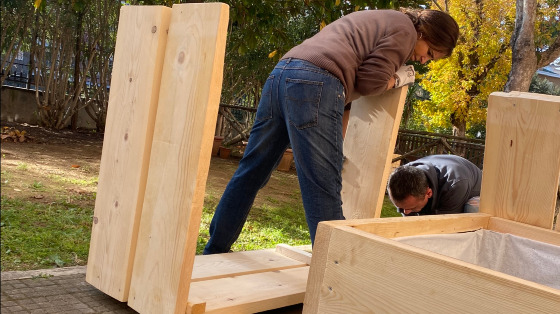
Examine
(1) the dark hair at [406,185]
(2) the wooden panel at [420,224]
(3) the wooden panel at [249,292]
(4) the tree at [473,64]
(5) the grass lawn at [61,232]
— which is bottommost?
(5) the grass lawn at [61,232]

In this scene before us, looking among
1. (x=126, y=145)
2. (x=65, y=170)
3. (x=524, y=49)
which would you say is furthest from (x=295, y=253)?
(x=65, y=170)

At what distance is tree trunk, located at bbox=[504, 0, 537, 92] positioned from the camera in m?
5.57

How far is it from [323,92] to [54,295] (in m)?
1.35

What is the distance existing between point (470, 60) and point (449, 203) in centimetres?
947

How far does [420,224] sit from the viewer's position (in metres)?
2.13

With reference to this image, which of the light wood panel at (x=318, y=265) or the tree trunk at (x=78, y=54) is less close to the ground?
the tree trunk at (x=78, y=54)

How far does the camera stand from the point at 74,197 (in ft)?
15.6

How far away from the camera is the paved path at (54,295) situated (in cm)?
203

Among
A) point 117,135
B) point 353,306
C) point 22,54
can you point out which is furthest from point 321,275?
point 22,54

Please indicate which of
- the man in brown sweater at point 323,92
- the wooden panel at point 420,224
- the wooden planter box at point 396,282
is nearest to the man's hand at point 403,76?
the man in brown sweater at point 323,92

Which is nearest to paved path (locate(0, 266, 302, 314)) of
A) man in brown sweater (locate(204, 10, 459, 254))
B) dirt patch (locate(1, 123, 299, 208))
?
man in brown sweater (locate(204, 10, 459, 254))

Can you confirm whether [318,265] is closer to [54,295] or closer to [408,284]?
[408,284]

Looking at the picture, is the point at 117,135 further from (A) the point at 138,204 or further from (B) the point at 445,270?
(B) the point at 445,270

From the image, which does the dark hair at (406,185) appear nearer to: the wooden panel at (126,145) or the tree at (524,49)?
the wooden panel at (126,145)
